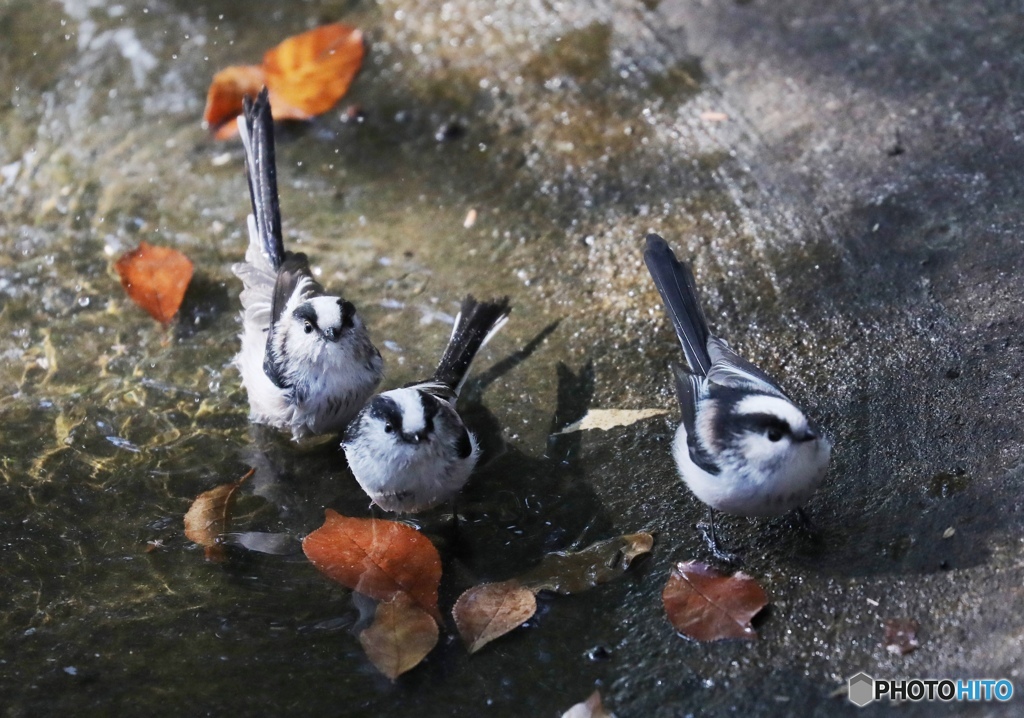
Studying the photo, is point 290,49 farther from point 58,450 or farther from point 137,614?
point 137,614

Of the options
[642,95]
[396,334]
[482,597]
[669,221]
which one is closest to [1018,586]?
[482,597]

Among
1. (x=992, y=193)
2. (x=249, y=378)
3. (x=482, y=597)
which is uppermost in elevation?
(x=249, y=378)

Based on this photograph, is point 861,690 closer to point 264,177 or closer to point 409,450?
point 409,450

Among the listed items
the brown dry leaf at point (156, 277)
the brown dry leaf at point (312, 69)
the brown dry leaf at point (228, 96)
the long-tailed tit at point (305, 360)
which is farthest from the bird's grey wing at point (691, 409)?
the brown dry leaf at point (228, 96)

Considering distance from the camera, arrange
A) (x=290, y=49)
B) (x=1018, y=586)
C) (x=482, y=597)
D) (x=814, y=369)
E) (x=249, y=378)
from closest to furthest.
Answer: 1. (x=1018, y=586)
2. (x=482, y=597)
3. (x=814, y=369)
4. (x=249, y=378)
5. (x=290, y=49)

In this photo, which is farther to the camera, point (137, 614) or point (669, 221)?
point (669, 221)
